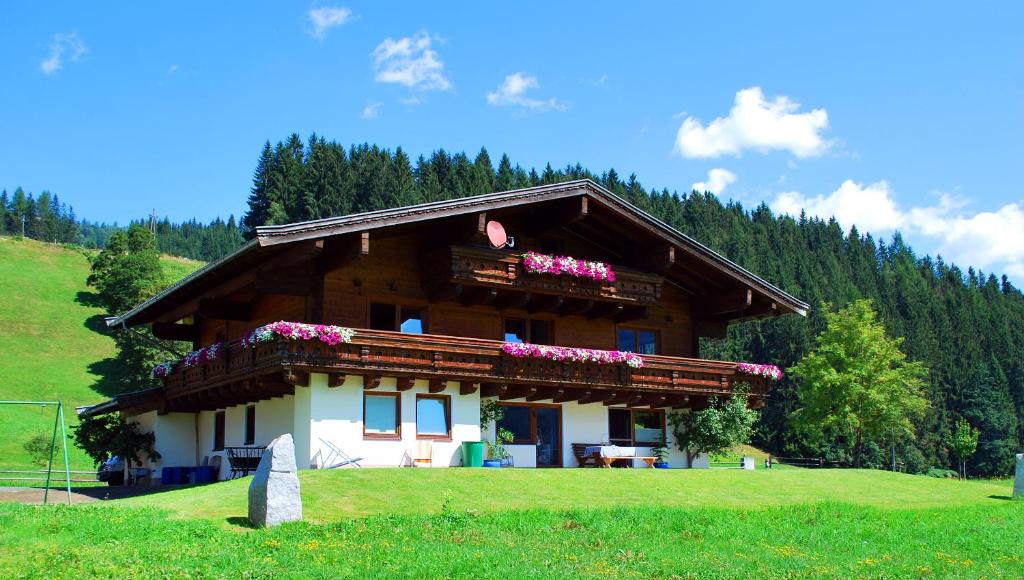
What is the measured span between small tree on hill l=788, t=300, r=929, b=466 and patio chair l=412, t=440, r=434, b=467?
2933cm

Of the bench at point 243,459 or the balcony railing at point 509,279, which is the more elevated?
the balcony railing at point 509,279

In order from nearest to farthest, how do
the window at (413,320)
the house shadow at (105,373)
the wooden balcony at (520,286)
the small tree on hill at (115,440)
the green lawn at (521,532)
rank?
the green lawn at (521,532)
the wooden balcony at (520,286)
the window at (413,320)
the small tree on hill at (115,440)
the house shadow at (105,373)

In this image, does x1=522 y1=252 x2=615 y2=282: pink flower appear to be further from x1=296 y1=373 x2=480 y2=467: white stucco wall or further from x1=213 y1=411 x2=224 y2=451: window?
x1=213 y1=411 x2=224 y2=451: window

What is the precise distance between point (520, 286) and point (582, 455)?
579 cm

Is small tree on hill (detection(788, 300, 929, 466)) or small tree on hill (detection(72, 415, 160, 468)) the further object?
small tree on hill (detection(788, 300, 929, 466))

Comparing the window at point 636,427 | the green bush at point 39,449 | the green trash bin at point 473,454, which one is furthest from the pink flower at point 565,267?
the green bush at point 39,449

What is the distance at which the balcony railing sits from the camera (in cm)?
2655

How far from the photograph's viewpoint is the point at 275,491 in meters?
16.2

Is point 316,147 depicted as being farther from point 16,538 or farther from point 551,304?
point 16,538

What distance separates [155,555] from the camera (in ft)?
43.7

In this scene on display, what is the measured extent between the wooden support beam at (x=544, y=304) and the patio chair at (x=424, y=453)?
5.56m

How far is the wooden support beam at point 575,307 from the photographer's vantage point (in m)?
29.6

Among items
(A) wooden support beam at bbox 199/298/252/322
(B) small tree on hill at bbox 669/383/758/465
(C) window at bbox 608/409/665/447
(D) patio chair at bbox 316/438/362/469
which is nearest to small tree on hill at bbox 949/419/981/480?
(B) small tree on hill at bbox 669/383/758/465

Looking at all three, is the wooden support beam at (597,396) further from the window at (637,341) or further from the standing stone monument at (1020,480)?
the standing stone monument at (1020,480)
